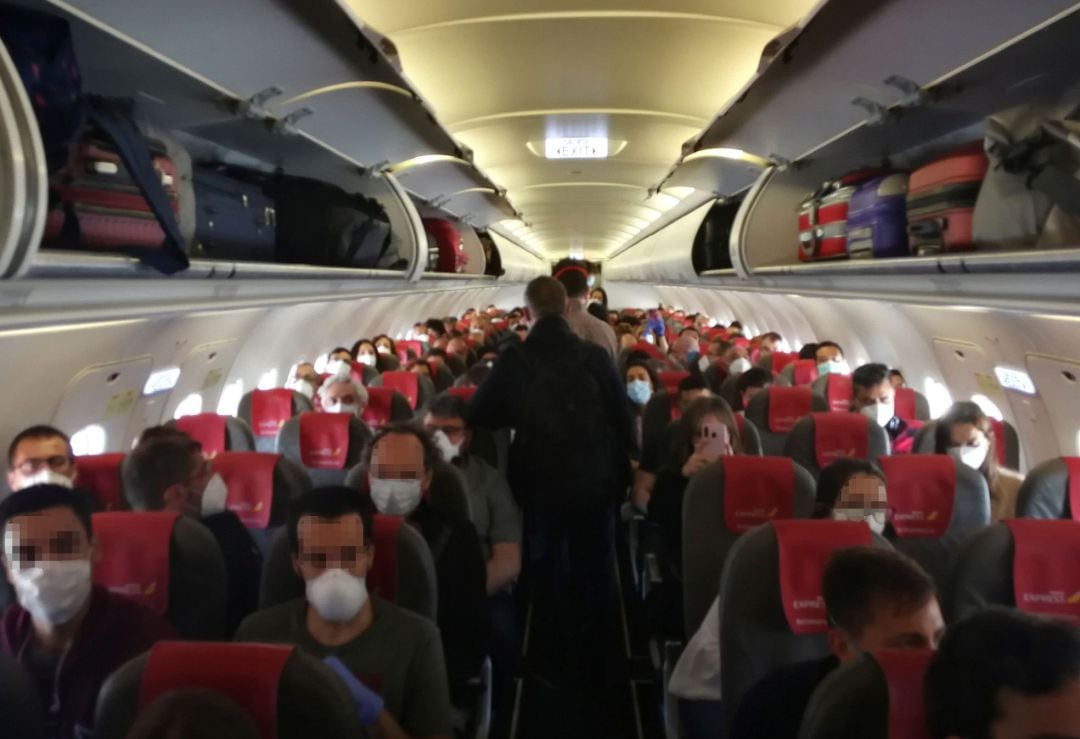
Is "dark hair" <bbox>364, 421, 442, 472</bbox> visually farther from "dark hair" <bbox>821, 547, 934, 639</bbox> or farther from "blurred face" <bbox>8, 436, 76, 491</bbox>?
"dark hair" <bbox>821, 547, 934, 639</bbox>

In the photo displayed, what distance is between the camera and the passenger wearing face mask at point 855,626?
239 centimetres

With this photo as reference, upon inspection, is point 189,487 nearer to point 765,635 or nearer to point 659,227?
point 765,635

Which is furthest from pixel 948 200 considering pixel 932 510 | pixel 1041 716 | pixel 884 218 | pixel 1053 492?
pixel 1041 716

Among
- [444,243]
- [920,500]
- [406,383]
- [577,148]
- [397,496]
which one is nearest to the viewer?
[397,496]

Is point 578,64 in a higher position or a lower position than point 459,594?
higher

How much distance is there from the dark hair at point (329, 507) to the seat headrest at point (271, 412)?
415 centimetres

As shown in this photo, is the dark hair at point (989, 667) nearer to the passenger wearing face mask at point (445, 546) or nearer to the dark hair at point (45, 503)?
the passenger wearing face mask at point (445, 546)

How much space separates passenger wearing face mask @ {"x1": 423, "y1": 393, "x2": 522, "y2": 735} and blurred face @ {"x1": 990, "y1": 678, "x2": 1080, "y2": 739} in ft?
8.85

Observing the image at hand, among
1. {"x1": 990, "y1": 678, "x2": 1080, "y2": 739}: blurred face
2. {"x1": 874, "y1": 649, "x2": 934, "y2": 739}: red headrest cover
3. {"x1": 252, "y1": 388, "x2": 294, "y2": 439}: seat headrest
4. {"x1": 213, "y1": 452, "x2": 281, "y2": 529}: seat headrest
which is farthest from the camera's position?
{"x1": 252, "y1": 388, "x2": 294, "y2": 439}: seat headrest

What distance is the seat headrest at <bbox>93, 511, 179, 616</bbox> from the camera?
312cm

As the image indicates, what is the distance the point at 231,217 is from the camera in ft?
18.3

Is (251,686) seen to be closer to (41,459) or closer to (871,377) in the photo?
(41,459)

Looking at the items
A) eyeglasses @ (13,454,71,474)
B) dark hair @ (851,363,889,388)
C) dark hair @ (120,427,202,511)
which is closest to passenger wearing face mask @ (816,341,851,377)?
dark hair @ (851,363,889,388)

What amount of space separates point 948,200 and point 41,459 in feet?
14.0
